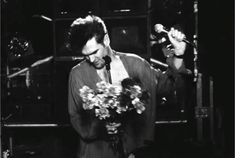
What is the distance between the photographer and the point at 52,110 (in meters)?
3.28

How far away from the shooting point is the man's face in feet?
10.5

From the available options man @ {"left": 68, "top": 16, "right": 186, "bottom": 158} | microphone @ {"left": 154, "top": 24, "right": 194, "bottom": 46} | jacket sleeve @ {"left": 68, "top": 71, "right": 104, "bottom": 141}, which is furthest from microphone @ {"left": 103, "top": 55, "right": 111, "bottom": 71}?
microphone @ {"left": 154, "top": 24, "right": 194, "bottom": 46}

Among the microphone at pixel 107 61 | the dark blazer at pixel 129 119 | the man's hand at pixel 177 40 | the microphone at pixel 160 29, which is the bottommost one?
the dark blazer at pixel 129 119

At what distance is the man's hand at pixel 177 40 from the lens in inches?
124

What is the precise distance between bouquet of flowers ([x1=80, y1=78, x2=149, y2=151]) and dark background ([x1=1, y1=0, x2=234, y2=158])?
8.3 inches

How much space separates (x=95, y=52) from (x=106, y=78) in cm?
23

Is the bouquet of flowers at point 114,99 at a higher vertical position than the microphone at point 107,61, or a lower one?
lower

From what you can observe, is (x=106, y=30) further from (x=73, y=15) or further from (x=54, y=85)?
(x=54, y=85)

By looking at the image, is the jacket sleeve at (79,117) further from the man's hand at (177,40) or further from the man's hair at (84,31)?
the man's hand at (177,40)

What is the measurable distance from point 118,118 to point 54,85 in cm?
62

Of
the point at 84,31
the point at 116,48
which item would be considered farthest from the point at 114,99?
the point at 84,31


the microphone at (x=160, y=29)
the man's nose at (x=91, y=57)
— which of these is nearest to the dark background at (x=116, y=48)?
the microphone at (x=160, y=29)

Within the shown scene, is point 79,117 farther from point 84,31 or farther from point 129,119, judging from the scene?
point 84,31

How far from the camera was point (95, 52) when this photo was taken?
10.5ft
